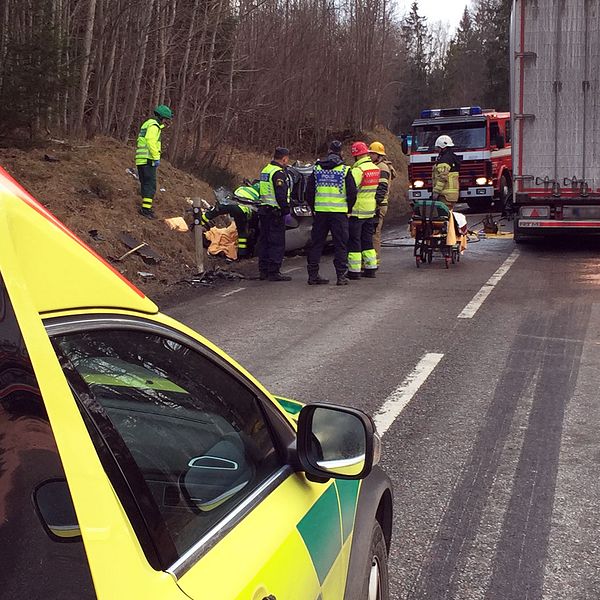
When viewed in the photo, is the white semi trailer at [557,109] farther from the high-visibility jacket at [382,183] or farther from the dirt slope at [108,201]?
the dirt slope at [108,201]

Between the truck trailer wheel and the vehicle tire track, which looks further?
the truck trailer wheel

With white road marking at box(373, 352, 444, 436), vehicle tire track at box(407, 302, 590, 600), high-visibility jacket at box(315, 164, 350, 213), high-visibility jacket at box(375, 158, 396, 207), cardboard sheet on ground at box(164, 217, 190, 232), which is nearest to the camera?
vehicle tire track at box(407, 302, 590, 600)

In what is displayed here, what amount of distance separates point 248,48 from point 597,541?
75.9 feet

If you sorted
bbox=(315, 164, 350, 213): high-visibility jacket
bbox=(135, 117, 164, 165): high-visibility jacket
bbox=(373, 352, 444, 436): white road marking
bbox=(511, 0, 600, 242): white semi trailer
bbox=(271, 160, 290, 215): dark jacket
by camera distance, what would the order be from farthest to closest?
bbox=(135, 117, 164, 165): high-visibility jacket → bbox=(511, 0, 600, 242): white semi trailer → bbox=(271, 160, 290, 215): dark jacket → bbox=(315, 164, 350, 213): high-visibility jacket → bbox=(373, 352, 444, 436): white road marking

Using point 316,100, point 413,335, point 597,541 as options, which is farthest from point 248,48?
point 597,541

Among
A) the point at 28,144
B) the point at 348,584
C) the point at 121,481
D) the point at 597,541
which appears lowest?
the point at 597,541

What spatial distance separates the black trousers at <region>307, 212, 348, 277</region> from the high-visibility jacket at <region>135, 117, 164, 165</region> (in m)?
3.72

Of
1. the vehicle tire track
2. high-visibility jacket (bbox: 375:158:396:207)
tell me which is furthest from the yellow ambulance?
high-visibility jacket (bbox: 375:158:396:207)

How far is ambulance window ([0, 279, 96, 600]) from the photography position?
1.18 meters

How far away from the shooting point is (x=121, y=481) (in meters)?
1.46

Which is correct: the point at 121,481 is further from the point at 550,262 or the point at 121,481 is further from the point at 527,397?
the point at 550,262

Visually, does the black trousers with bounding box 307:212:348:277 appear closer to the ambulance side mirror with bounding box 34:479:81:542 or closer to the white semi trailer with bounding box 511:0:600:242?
the white semi trailer with bounding box 511:0:600:242

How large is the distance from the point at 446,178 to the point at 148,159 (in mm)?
4930

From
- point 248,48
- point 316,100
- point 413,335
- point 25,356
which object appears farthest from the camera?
point 316,100
